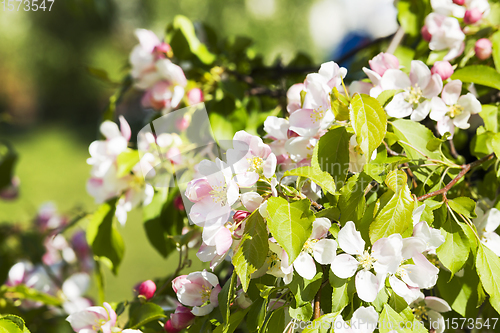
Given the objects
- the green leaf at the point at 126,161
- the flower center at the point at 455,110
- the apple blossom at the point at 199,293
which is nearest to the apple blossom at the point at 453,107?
the flower center at the point at 455,110

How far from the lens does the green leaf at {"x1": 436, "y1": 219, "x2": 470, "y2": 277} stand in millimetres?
374

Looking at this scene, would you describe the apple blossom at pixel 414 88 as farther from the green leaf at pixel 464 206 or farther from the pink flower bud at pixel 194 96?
the pink flower bud at pixel 194 96

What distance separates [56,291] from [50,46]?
5.54m

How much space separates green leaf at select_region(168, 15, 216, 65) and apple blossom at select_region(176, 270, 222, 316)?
1.53 ft

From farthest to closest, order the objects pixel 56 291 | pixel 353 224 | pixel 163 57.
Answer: pixel 56 291 < pixel 163 57 < pixel 353 224

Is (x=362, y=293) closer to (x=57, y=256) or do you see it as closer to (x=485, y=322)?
(x=485, y=322)

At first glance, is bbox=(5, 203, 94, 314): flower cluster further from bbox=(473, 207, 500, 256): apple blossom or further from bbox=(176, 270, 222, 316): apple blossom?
bbox=(473, 207, 500, 256): apple blossom

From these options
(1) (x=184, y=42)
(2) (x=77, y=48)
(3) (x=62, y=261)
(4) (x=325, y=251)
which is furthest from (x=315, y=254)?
(2) (x=77, y=48)

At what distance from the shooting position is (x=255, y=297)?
378 millimetres

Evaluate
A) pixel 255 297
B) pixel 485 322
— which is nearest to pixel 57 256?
pixel 255 297

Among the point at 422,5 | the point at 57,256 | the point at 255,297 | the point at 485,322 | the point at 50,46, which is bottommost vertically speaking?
the point at 50,46

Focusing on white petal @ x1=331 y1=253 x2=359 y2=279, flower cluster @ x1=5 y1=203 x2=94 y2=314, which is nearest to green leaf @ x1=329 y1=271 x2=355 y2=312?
white petal @ x1=331 y1=253 x2=359 y2=279

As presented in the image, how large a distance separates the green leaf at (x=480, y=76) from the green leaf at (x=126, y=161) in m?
0.44

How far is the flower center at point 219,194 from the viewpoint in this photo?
367mm
